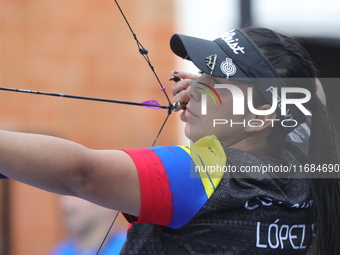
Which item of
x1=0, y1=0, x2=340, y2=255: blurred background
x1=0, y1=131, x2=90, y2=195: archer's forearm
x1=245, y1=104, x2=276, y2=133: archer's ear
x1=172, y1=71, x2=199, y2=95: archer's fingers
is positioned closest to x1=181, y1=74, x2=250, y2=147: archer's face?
x1=245, y1=104, x2=276, y2=133: archer's ear

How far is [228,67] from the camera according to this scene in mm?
1082

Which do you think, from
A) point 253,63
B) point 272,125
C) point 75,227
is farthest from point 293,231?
point 75,227

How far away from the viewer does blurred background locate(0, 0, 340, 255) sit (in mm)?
2703

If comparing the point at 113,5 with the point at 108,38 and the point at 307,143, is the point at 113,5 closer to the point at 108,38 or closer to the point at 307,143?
the point at 108,38

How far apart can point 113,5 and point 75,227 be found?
110cm

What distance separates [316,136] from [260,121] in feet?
0.45

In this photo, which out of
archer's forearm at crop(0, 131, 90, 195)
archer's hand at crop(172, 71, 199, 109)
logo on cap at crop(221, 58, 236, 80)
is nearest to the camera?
archer's forearm at crop(0, 131, 90, 195)

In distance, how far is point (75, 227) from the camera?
2467 millimetres

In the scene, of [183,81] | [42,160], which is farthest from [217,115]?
[42,160]

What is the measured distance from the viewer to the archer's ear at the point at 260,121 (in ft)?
3.57

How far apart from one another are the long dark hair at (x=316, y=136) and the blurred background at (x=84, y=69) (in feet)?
5.14

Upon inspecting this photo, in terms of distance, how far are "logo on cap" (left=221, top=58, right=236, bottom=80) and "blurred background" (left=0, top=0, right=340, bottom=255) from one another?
161 cm

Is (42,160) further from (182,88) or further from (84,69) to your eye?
(84,69)

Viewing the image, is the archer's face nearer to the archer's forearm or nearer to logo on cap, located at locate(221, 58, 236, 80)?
logo on cap, located at locate(221, 58, 236, 80)
